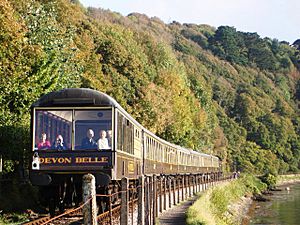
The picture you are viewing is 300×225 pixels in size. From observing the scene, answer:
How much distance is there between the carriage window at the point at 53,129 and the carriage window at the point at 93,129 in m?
0.24

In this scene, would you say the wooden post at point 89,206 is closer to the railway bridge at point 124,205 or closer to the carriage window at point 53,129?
the railway bridge at point 124,205

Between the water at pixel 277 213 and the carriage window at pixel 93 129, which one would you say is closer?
the carriage window at pixel 93 129

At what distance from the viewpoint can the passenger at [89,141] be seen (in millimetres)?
14711

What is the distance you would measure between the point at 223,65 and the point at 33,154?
386 feet

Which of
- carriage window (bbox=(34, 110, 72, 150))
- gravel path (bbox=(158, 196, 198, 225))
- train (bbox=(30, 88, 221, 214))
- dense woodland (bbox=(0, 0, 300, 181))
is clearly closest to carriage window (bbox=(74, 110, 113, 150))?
train (bbox=(30, 88, 221, 214))

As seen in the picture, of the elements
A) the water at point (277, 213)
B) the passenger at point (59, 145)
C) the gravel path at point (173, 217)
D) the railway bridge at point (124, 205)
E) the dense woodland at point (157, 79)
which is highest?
the dense woodland at point (157, 79)

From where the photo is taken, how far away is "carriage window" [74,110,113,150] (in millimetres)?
14727

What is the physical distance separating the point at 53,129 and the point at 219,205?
46.9ft

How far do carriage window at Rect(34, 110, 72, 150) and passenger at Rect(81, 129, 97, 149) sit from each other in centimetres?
39

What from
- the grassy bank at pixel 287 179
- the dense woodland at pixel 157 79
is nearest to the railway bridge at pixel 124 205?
the dense woodland at pixel 157 79

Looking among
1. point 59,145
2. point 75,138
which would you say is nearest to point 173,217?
point 75,138

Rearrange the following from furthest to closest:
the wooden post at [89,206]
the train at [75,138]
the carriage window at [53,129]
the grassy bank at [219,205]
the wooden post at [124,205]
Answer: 1. the grassy bank at [219,205]
2. the carriage window at [53,129]
3. the train at [75,138]
4. the wooden post at [124,205]
5. the wooden post at [89,206]

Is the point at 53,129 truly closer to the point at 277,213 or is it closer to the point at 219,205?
the point at 219,205

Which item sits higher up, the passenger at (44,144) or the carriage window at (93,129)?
the carriage window at (93,129)
